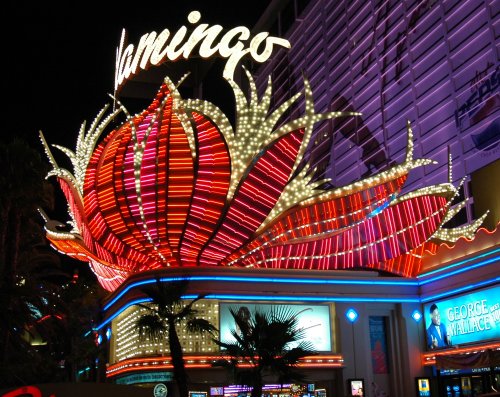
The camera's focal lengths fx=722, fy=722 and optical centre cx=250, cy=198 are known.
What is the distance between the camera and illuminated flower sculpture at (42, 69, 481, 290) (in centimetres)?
2453

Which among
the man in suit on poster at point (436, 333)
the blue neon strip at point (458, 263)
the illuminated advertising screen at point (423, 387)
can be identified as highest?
the blue neon strip at point (458, 263)

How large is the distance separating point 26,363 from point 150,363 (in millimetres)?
4083

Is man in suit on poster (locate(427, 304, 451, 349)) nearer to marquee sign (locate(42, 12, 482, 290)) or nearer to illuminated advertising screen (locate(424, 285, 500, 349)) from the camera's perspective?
illuminated advertising screen (locate(424, 285, 500, 349))

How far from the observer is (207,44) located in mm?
28562

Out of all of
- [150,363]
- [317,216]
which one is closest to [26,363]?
[150,363]

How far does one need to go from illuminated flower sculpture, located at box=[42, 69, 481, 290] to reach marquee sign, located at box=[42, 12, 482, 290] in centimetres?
4

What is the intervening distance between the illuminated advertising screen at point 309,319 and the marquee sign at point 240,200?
2441mm

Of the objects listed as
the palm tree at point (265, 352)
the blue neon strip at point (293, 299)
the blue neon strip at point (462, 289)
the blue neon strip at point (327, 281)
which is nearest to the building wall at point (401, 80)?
Answer: the blue neon strip at point (327, 281)

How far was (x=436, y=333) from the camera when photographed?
81.0 ft

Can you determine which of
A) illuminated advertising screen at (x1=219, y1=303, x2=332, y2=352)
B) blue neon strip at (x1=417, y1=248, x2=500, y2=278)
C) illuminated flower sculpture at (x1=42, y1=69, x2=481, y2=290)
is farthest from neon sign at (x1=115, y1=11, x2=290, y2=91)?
blue neon strip at (x1=417, y1=248, x2=500, y2=278)

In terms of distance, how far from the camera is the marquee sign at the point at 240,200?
80.5 ft

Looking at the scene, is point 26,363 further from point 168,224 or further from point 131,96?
point 131,96

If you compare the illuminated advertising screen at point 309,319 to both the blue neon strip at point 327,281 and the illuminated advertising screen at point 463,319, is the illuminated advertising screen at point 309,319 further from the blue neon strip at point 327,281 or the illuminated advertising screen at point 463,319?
the illuminated advertising screen at point 463,319

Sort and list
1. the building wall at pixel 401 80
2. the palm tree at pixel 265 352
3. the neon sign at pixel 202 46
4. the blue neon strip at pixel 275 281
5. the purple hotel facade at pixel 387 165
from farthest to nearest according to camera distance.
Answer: the building wall at pixel 401 80 < the neon sign at pixel 202 46 < the blue neon strip at pixel 275 281 < the purple hotel facade at pixel 387 165 < the palm tree at pixel 265 352
